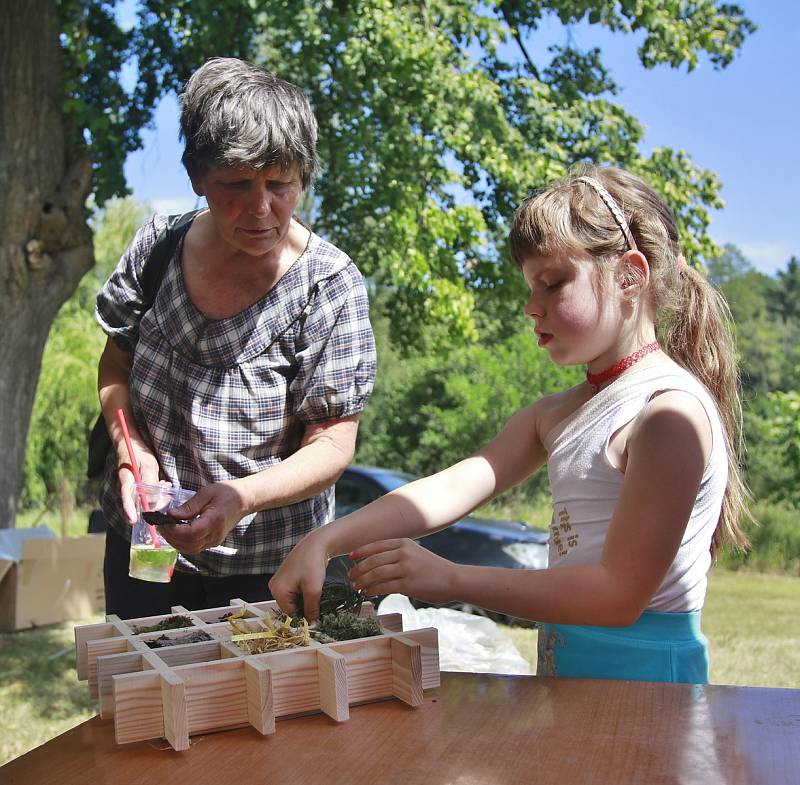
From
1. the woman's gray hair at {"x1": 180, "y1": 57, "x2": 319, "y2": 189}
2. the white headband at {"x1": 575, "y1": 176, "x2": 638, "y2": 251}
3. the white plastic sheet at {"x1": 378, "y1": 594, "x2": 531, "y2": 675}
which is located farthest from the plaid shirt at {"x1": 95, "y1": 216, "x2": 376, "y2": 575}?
the white plastic sheet at {"x1": 378, "y1": 594, "x2": 531, "y2": 675}

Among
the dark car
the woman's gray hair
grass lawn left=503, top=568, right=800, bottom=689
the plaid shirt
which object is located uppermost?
the woman's gray hair

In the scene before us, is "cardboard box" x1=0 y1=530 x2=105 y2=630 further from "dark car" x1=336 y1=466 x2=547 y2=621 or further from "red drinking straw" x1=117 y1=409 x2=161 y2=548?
"red drinking straw" x1=117 y1=409 x2=161 y2=548

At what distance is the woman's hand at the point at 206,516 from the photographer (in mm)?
1803

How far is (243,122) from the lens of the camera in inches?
76.3

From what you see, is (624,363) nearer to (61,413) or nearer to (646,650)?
(646,650)

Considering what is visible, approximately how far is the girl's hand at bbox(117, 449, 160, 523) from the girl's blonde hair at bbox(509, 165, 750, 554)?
0.92 metres

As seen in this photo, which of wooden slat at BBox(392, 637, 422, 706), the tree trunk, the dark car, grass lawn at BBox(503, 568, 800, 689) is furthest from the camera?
the dark car

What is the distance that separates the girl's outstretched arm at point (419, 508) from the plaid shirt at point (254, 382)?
1.10 ft

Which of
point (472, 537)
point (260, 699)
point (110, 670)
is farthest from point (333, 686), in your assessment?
point (472, 537)

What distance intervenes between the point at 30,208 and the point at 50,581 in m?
2.62

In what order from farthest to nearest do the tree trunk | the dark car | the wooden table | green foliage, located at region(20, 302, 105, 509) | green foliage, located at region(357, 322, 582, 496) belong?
green foliage, located at region(20, 302, 105, 509), green foliage, located at region(357, 322, 582, 496), the dark car, the tree trunk, the wooden table

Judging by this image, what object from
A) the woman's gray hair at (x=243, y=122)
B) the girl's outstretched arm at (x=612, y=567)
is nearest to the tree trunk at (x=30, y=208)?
the woman's gray hair at (x=243, y=122)

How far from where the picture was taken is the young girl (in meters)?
1.49

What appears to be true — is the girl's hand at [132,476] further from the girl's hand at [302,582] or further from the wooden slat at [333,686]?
the wooden slat at [333,686]
